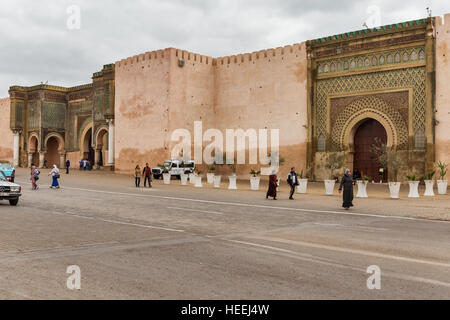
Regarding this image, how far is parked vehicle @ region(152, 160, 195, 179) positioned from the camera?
31797 millimetres

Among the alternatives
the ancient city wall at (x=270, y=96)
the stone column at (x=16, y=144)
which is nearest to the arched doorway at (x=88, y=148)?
the stone column at (x=16, y=144)

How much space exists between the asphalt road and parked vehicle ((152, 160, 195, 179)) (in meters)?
18.1

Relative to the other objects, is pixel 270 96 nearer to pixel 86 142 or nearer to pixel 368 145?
pixel 368 145

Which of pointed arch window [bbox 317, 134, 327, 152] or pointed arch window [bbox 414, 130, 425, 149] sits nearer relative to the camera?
pointed arch window [bbox 414, 130, 425, 149]

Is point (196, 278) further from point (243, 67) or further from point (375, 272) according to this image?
point (243, 67)

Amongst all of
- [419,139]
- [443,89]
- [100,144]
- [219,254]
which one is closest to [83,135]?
[100,144]

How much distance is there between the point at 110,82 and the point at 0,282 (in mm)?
36780

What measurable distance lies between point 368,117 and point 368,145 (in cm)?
172

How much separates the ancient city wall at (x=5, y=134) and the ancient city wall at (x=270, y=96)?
27.0 m

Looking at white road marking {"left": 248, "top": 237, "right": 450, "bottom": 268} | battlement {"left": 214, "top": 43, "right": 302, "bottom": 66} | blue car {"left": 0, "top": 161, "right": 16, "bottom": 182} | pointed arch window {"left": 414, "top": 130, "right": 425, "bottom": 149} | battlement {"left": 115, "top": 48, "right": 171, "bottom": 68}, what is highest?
battlement {"left": 115, "top": 48, "right": 171, "bottom": 68}

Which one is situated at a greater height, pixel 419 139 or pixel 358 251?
pixel 419 139

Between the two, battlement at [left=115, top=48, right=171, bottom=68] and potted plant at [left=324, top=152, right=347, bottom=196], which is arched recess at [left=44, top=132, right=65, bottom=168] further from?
potted plant at [left=324, top=152, right=347, bottom=196]

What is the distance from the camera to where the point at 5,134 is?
Answer: 169ft

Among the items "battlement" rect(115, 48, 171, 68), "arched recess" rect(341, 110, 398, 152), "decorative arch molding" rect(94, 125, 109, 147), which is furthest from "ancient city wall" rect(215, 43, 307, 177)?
"decorative arch molding" rect(94, 125, 109, 147)
